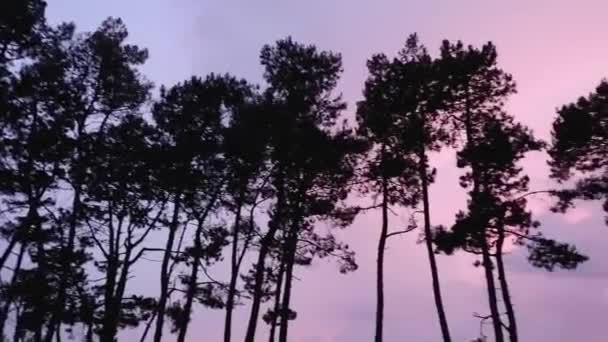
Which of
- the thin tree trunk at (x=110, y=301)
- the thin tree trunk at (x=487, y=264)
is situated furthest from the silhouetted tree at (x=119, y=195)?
the thin tree trunk at (x=487, y=264)

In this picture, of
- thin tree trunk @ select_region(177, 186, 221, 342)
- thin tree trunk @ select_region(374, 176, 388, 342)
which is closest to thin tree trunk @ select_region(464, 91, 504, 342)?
thin tree trunk @ select_region(374, 176, 388, 342)

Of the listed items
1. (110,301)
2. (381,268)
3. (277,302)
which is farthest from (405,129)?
(110,301)

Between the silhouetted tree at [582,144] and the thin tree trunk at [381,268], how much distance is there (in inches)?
257

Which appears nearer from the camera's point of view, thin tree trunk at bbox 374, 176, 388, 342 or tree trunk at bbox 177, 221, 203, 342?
thin tree trunk at bbox 374, 176, 388, 342

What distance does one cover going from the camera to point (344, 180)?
24.4 metres

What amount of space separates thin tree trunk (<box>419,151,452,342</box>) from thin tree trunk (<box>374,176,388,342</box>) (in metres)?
1.54

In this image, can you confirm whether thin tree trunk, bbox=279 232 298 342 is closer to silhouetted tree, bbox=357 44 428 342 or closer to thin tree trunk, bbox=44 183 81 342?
silhouetted tree, bbox=357 44 428 342

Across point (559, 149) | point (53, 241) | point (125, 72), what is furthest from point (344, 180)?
point (53, 241)

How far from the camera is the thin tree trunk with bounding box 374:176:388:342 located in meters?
22.4

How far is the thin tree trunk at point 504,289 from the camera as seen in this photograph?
20.5 m

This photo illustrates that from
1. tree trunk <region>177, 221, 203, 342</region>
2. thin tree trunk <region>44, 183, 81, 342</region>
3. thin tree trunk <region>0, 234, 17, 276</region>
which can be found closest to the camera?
thin tree trunk <region>0, 234, 17, 276</region>

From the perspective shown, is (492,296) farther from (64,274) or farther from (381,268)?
(64,274)

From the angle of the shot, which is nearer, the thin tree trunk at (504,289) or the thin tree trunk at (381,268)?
the thin tree trunk at (504,289)

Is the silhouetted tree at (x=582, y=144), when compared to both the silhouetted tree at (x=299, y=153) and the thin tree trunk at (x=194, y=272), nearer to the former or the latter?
the silhouetted tree at (x=299, y=153)
